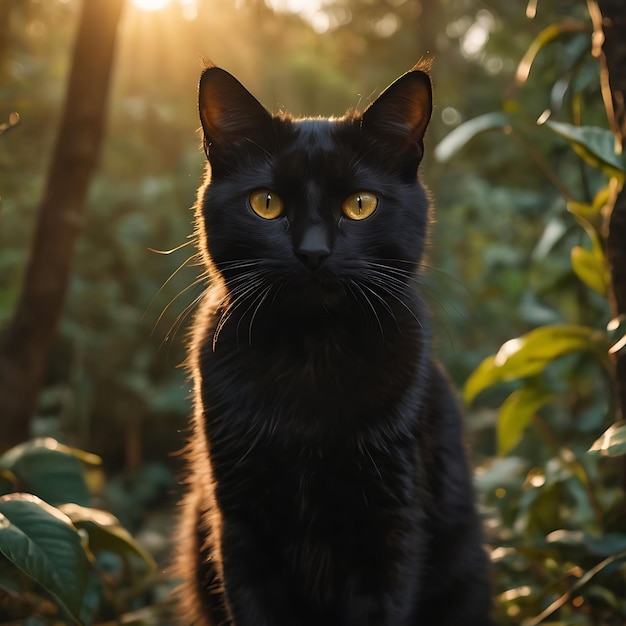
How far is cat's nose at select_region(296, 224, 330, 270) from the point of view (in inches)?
59.5

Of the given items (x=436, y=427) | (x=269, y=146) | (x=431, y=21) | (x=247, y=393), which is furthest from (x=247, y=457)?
(x=431, y=21)

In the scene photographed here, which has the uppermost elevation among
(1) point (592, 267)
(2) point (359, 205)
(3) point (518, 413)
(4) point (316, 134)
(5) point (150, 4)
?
(5) point (150, 4)

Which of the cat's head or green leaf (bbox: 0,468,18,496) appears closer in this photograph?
the cat's head

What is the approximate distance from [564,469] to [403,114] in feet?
4.00

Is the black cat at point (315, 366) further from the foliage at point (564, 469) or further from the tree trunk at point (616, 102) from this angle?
the tree trunk at point (616, 102)

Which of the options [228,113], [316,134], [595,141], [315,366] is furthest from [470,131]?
[315,366]

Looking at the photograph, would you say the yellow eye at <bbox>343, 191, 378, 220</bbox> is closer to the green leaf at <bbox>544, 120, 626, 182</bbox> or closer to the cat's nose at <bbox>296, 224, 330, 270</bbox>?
the cat's nose at <bbox>296, 224, 330, 270</bbox>

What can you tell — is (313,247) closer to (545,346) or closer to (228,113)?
(228,113)

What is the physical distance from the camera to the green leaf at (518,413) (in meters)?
2.43

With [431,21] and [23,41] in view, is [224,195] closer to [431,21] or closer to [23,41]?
[23,41]

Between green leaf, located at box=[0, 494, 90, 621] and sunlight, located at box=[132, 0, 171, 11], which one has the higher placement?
A: sunlight, located at box=[132, 0, 171, 11]

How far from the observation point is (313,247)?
59.4 inches

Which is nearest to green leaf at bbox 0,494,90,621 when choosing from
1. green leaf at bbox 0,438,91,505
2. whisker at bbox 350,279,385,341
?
green leaf at bbox 0,438,91,505

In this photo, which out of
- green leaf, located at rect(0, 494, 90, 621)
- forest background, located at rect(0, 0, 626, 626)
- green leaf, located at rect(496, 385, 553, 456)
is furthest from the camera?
green leaf, located at rect(496, 385, 553, 456)
